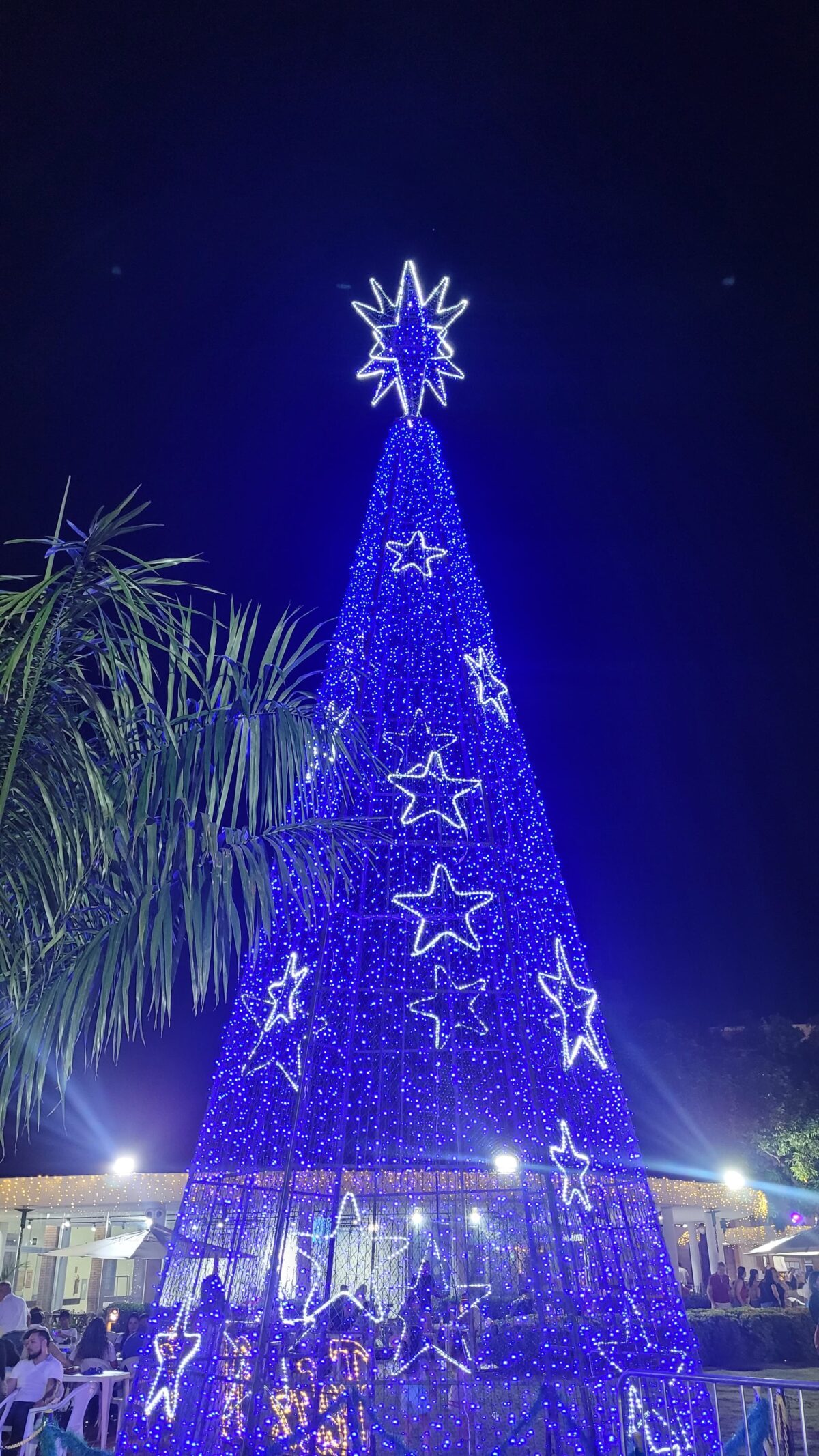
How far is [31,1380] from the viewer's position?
21.2 ft

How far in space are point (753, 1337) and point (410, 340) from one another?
38.1 ft

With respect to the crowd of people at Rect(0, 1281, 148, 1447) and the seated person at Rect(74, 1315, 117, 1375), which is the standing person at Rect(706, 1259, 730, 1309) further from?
the seated person at Rect(74, 1315, 117, 1375)

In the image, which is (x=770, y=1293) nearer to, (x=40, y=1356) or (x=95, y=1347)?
(x=95, y=1347)

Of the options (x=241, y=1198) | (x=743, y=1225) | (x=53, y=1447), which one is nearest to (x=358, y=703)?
(x=241, y=1198)

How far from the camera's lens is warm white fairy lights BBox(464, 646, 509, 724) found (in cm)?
829

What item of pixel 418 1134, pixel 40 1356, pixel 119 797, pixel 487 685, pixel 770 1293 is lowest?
pixel 40 1356

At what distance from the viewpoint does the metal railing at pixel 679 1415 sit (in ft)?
16.3

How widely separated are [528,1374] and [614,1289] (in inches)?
28.8

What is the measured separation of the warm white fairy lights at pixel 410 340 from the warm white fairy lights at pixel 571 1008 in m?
5.14

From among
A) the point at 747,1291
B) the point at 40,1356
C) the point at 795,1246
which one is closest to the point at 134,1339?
the point at 40,1356

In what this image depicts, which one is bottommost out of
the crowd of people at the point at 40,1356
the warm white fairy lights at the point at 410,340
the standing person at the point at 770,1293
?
the crowd of people at the point at 40,1356

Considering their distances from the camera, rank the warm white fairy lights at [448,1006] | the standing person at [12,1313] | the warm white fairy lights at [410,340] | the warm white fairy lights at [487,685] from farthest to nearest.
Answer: the warm white fairy lights at [410,340] < the standing person at [12,1313] < the warm white fairy lights at [487,685] < the warm white fairy lights at [448,1006]

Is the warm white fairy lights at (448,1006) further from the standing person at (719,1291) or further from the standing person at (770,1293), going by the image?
the standing person at (719,1291)

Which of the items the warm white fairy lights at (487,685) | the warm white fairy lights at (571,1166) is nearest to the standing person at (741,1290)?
the warm white fairy lights at (571,1166)
